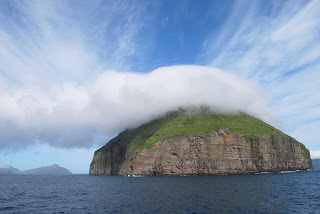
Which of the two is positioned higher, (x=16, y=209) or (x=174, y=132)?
(x=174, y=132)

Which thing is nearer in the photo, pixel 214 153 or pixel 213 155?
pixel 213 155

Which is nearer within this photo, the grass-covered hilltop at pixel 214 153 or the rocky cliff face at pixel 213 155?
the rocky cliff face at pixel 213 155

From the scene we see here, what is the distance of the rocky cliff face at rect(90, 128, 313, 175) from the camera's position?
172625mm

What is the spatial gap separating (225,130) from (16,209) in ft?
516

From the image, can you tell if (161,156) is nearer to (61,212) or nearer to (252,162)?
(252,162)

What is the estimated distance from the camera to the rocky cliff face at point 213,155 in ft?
566

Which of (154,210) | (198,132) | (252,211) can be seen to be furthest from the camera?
(198,132)

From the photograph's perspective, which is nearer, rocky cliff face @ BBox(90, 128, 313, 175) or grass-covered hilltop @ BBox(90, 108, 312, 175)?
rocky cliff face @ BBox(90, 128, 313, 175)

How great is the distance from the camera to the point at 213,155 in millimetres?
175500

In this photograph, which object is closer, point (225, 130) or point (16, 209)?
point (16, 209)

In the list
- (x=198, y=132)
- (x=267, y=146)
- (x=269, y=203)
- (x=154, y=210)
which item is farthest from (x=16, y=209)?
(x=267, y=146)

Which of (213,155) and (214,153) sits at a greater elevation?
(214,153)

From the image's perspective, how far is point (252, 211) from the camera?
43.5 m

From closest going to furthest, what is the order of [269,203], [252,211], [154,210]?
[252,211] → [154,210] → [269,203]
